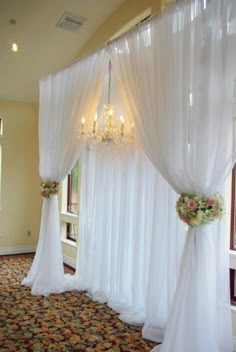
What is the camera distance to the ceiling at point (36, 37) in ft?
15.3

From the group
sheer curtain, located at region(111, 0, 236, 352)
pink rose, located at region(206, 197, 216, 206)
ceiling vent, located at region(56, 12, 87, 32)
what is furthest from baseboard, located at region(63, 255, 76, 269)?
ceiling vent, located at region(56, 12, 87, 32)

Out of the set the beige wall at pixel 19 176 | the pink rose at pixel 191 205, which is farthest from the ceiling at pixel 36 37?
the pink rose at pixel 191 205

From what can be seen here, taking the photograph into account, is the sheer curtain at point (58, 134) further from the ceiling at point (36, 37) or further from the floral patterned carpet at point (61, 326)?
the ceiling at point (36, 37)

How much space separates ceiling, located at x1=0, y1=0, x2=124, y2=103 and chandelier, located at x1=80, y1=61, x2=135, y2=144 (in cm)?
123

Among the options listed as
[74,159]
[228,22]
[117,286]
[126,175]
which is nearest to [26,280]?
[117,286]

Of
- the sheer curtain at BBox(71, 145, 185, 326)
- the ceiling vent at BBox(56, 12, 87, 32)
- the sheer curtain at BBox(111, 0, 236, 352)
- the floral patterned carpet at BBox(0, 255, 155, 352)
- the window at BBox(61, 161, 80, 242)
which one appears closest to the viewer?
the sheer curtain at BBox(111, 0, 236, 352)

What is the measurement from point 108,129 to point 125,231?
1.28m

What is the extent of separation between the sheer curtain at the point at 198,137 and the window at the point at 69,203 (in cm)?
328

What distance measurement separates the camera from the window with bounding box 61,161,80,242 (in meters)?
6.16

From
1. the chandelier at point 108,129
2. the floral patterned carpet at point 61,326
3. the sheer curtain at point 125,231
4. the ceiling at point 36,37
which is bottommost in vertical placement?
the floral patterned carpet at point 61,326

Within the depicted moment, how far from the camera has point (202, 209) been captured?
2727 mm

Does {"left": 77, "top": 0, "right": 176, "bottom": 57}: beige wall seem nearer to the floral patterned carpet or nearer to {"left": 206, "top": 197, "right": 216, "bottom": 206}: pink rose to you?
{"left": 206, "top": 197, "right": 216, "bottom": 206}: pink rose

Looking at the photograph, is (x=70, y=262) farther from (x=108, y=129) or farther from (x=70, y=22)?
(x=70, y=22)

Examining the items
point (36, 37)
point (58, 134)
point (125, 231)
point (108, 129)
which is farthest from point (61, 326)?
point (36, 37)
